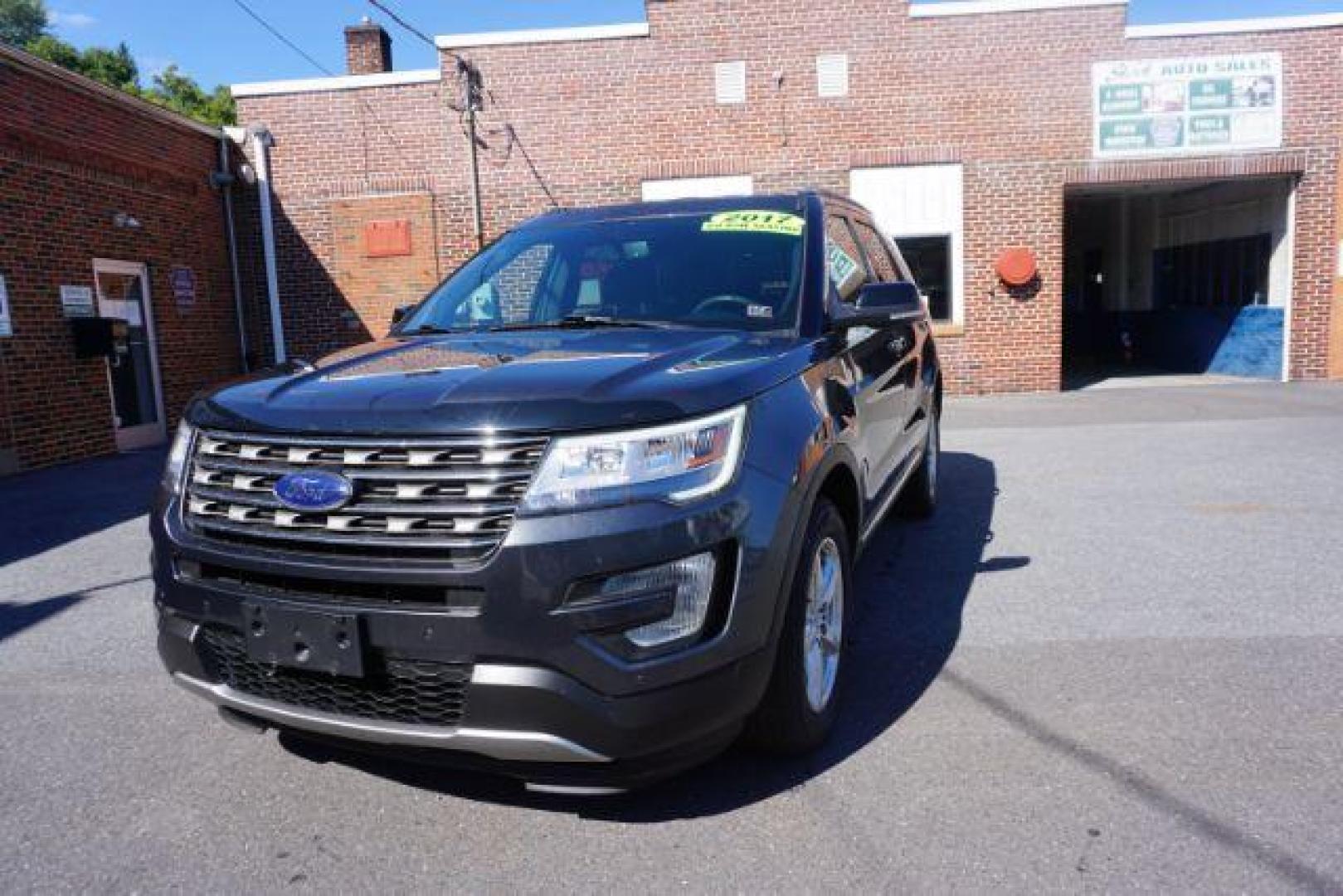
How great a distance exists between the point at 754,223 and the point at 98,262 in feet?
31.1

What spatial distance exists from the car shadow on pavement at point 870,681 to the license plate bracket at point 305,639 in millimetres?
609

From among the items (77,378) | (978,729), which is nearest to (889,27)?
(77,378)

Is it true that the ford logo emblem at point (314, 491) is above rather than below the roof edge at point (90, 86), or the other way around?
below

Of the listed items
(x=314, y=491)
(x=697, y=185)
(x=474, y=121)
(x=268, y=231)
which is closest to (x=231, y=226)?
(x=268, y=231)

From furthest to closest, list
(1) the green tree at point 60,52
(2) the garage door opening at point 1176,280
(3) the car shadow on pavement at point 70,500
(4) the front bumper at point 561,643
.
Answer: (1) the green tree at point 60,52 < (2) the garage door opening at point 1176,280 < (3) the car shadow on pavement at point 70,500 < (4) the front bumper at point 561,643

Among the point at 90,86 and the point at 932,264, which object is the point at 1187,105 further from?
the point at 90,86

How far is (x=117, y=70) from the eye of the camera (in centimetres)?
4028

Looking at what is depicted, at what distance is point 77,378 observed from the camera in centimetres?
968

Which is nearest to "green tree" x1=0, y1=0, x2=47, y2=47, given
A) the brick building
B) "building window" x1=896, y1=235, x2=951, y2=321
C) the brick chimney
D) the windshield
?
the brick chimney

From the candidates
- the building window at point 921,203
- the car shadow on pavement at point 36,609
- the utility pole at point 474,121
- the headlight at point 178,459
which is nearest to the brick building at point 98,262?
the utility pole at point 474,121

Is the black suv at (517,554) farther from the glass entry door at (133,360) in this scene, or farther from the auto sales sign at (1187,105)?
the auto sales sign at (1187,105)

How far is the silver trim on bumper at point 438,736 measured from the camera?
2012mm

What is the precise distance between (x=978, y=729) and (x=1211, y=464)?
18.3 feet

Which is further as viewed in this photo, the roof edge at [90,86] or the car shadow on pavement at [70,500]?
the roof edge at [90,86]
